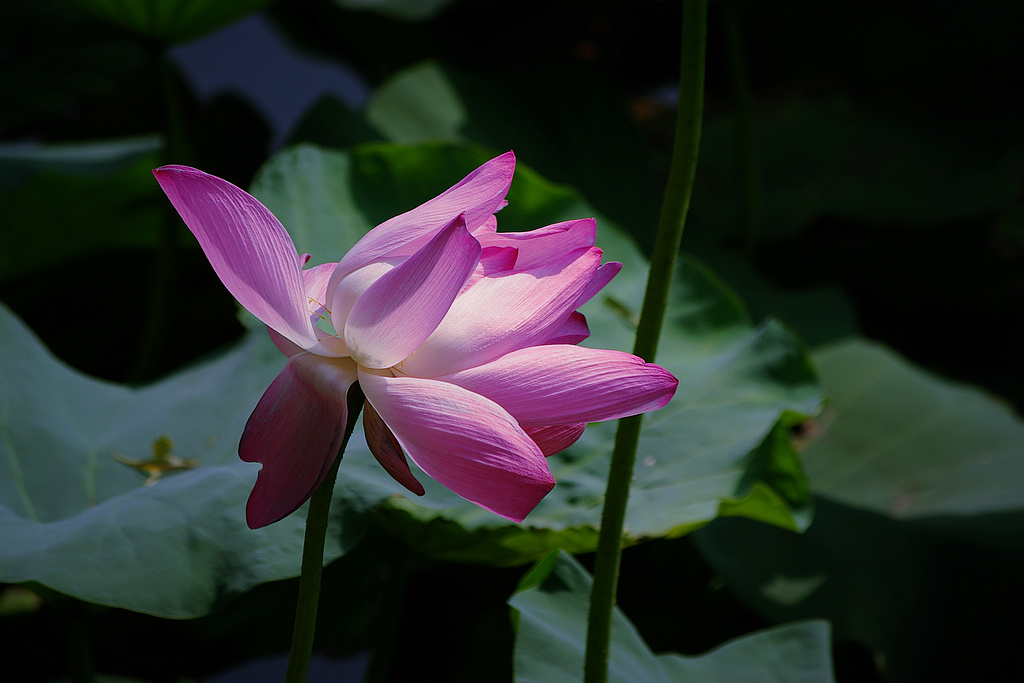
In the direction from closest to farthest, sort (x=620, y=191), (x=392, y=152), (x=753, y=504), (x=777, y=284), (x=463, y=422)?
1. (x=463, y=422)
2. (x=753, y=504)
3. (x=392, y=152)
4. (x=620, y=191)
5. (x=777, y=284)

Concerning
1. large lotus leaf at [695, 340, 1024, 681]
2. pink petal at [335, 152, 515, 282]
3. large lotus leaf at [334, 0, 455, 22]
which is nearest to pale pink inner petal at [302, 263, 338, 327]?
pink petal at [335, 152, 515, 282]

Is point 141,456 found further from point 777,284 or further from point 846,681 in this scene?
point 777,284

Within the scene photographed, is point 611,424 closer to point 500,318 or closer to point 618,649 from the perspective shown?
point 618,649

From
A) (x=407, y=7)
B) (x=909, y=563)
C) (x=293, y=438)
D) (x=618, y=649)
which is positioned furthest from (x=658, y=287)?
(x=407, y=7)

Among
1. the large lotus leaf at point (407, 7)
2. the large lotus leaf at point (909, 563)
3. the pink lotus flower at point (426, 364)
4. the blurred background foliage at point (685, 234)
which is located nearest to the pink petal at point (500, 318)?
the pink lotus flower at point (426, 364)

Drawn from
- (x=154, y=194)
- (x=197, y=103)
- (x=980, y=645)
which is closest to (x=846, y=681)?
(x=980, y=645)

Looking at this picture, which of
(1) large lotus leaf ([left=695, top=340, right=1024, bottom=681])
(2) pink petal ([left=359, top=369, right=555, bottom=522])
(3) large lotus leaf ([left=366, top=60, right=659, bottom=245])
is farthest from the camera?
(3) large lotus leaf ([left=366, top=60, right=659, bottom=245])

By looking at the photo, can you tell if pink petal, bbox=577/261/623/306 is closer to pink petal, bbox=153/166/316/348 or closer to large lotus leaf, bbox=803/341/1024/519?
pink petal, bbox=153/166/316/348
